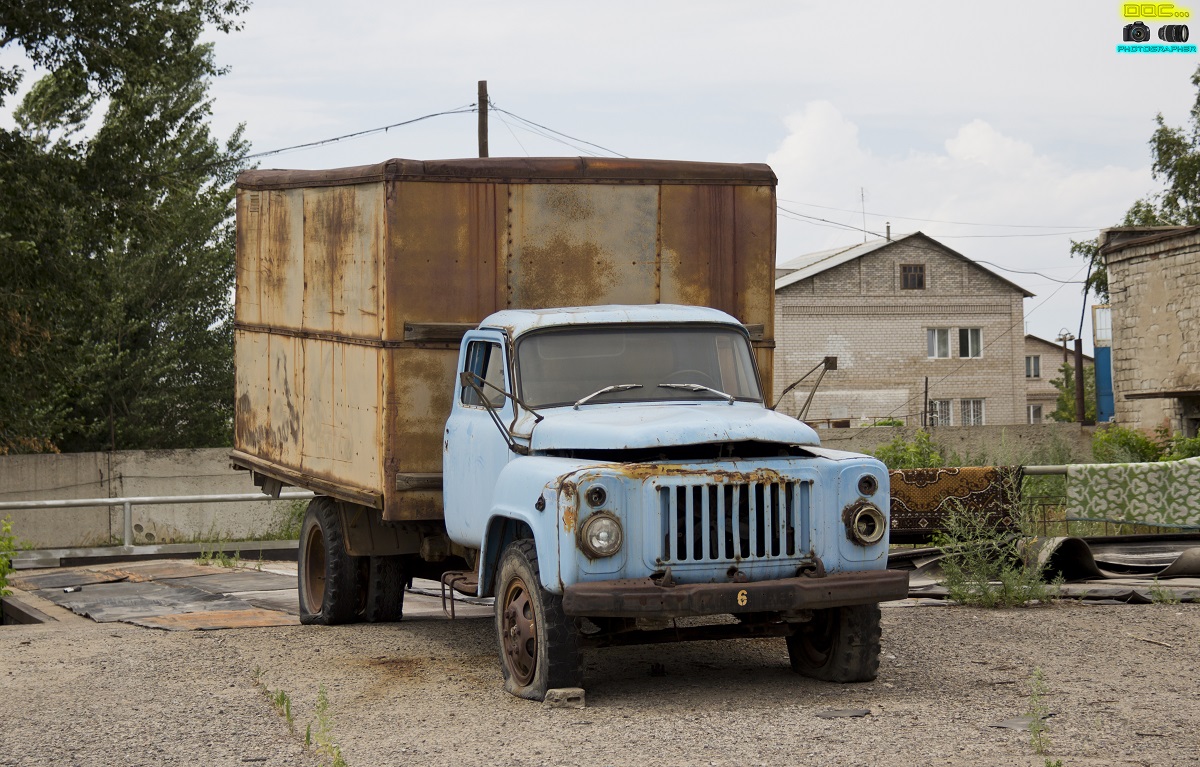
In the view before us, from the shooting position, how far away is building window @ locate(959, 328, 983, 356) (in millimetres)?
54500

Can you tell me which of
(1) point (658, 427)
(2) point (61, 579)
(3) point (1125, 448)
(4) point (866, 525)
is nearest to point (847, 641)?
(4) point (866, 525)

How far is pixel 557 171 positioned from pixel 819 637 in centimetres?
357

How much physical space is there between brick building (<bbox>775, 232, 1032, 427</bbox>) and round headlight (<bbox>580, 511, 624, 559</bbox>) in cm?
4426

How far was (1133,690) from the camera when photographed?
7.34 m

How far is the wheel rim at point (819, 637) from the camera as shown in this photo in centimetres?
767

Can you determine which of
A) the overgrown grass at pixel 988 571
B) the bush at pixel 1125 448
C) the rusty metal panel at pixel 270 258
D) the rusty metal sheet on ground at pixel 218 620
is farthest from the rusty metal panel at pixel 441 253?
the bush at pixel 1125 448

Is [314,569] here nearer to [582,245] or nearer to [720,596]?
[582,245]

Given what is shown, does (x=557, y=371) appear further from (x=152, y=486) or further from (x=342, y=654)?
(x=152, y=486)

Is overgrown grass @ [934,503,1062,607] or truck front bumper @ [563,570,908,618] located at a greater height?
truck front bumper @ [563,570,908,618]

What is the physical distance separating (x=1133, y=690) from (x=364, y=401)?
5074 millimetres

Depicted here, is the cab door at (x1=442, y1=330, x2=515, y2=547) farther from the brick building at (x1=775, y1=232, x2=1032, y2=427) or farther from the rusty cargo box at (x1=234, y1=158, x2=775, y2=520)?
the brick building at (x1=775, y1=232, x2=1032, y2=427)

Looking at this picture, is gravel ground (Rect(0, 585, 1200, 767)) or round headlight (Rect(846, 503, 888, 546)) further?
round headlight (Rect(846, 503, 888, 546))

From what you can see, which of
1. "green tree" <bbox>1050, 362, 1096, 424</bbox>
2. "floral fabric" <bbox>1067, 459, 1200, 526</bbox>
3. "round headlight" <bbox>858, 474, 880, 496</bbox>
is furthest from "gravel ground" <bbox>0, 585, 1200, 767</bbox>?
"green tree" <bbox>1050, 362, 1096, 424</bbox>

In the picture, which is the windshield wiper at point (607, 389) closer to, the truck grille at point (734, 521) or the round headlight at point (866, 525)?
the truck grille at point (734, 521)
